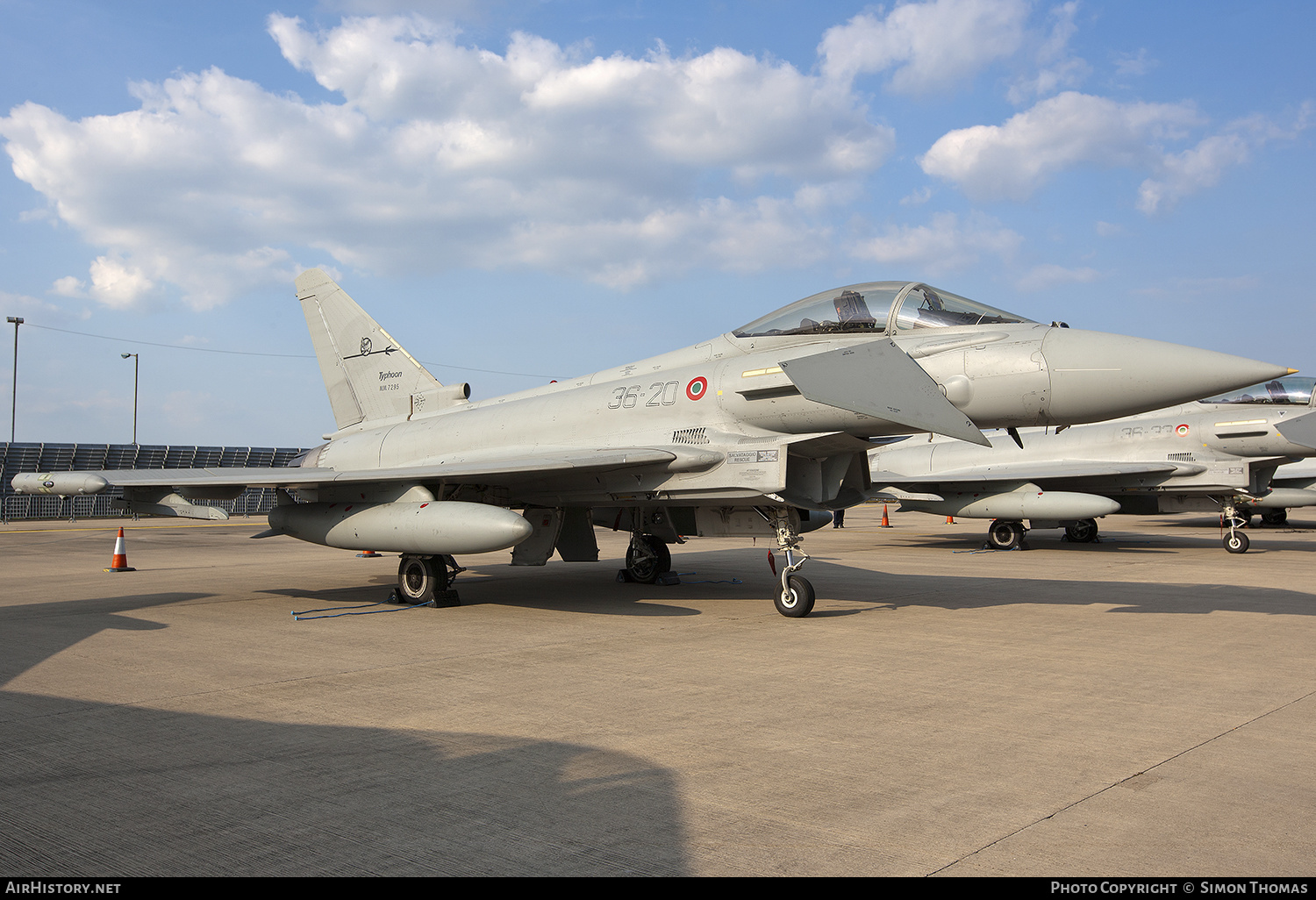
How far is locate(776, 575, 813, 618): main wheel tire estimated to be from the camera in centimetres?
841

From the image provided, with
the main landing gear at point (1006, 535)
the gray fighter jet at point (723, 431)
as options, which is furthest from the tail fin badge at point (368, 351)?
the main landing gear at point (1006, 535)

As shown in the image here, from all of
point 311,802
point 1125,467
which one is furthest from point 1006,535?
point 311,802

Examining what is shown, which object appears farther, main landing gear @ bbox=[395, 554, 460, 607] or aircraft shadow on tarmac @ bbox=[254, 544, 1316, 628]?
main landing gear @ bbox=[395, 554, 460, 607]

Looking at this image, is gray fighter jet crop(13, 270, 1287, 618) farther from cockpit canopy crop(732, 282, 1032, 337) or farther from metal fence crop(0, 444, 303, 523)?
metal fence crop(0, 444, 303, 523)

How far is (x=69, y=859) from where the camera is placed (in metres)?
2.81

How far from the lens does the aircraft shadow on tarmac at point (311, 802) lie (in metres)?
2.83

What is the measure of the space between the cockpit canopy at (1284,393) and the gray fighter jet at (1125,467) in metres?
0.02

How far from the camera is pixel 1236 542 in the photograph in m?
17.5

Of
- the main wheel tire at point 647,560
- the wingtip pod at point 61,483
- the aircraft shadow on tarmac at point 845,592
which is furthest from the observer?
the main wheel tire at point 647,560

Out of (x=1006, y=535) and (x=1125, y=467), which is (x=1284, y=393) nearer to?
(x=1125, y=467)

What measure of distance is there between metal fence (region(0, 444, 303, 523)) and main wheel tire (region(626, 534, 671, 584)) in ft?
80.6

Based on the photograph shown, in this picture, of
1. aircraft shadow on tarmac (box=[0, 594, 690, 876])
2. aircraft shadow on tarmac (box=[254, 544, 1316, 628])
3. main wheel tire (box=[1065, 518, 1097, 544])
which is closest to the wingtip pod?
aircraft shadow on tarmac (box=[254, 544, 1316, 628])

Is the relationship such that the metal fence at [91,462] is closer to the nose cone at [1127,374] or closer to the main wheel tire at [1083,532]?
the main wheel tire at [1083,532]
